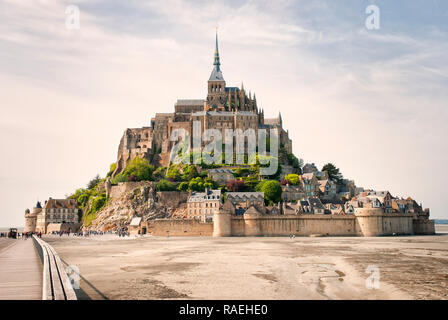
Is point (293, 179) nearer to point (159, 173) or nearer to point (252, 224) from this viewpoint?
point (252, 224)

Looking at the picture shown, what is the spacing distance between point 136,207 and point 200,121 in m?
26.6

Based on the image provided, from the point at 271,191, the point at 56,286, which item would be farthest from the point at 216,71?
the point at 56,286

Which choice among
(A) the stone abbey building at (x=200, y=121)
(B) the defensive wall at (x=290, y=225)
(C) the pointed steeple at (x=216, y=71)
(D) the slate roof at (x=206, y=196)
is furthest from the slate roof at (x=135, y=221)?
(C) the pointed steeple at (x=216, y=71)

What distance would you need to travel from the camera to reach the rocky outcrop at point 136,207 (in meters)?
66.1

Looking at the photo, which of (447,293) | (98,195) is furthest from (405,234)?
(98,195)

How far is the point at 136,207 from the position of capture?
67.4m

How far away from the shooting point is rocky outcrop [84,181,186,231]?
2603 inches

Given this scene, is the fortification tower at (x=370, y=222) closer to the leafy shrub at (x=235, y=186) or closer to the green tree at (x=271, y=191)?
the green tree at (x=271, y=191)

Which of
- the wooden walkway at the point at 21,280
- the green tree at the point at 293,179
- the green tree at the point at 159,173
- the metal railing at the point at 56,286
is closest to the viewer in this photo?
the metal railing at the point at 56,286

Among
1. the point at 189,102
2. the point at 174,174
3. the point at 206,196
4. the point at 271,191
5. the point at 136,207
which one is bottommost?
the point at 136,207

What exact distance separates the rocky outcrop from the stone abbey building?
14.7 metres

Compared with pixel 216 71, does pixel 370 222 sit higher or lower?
lower

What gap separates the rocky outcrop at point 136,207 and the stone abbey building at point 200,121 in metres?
14.7
